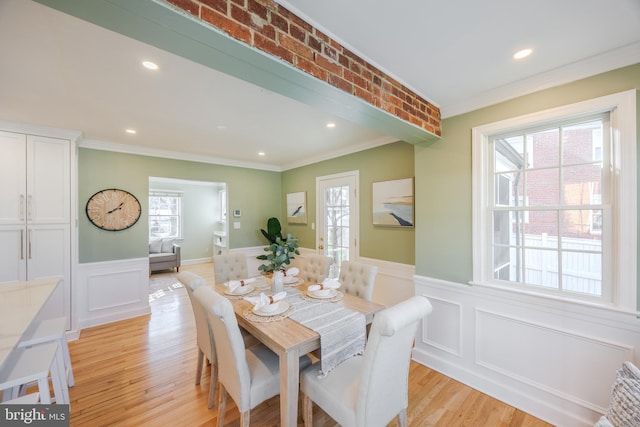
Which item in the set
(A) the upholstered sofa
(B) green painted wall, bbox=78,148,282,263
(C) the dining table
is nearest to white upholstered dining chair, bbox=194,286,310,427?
(C) the dining table

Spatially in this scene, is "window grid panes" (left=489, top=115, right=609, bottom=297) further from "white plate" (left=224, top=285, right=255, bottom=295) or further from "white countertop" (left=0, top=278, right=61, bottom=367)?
"white countertop" (left=0, top=278, right=61, bottom=367)

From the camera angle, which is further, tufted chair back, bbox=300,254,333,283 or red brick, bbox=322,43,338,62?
tufted chair back, bbox=300,254,333,283

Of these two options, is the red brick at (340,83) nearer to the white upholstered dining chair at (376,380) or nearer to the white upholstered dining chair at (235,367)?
the white upholstered dining chair at (376,380)

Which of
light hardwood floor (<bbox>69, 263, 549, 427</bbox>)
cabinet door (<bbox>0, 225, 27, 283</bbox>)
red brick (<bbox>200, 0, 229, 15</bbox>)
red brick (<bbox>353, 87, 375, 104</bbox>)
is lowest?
light hardwood floor (<bbox>69, 263, 549, 427</bbox>)

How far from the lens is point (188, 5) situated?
937 mm

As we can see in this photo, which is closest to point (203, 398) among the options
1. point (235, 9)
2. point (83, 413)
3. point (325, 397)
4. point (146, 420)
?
point (146, 420)

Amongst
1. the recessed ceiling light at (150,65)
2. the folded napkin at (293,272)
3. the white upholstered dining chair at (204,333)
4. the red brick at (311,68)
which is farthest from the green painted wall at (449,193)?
the recessed ceiling light at (150,65)

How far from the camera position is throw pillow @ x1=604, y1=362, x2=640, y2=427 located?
1024 mm

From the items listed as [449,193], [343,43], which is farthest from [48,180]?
[449,193]

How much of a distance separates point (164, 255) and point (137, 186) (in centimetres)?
285

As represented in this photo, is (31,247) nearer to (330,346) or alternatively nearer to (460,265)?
(330,346)

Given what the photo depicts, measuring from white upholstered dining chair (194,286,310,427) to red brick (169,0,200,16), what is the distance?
1.34 m

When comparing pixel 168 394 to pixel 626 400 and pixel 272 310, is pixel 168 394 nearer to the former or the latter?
pixel 272 310

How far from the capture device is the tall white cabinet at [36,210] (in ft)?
8.76
